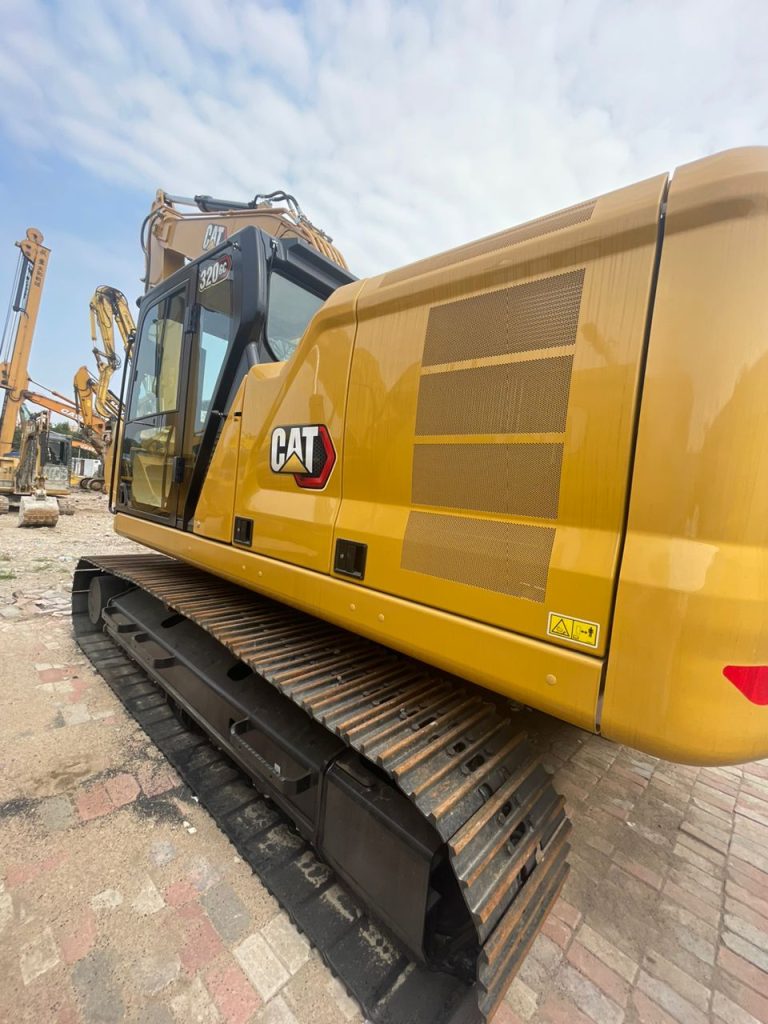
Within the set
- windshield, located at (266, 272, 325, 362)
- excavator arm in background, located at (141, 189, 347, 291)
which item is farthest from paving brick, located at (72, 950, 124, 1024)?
excavator arm in background, located at (141, 189, 347, 291)

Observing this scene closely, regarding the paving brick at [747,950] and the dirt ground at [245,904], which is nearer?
the dirt ground at [245,904]

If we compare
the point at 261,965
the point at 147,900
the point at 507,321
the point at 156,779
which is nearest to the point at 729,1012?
the point at 261,965

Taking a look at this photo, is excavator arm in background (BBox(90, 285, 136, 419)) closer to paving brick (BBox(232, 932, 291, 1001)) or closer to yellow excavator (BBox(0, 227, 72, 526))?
yellow excavator (BBox(0, 227, 72, 526))

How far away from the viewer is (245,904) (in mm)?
1767

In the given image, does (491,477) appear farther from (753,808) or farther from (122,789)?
(753,808)

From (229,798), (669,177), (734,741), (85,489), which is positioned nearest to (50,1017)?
(229,798)

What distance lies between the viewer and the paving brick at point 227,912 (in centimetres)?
165

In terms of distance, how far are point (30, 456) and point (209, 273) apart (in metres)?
15.0

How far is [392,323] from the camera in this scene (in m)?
1.67

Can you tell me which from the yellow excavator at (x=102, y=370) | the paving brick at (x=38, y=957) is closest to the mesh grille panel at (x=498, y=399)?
the paving brick at (x=38, y=957)

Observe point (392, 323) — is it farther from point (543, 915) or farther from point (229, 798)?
point (229, 798)

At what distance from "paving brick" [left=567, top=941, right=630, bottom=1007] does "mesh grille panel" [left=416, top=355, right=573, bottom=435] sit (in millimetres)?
1843

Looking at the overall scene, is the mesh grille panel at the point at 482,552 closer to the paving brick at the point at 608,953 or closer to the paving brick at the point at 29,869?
the paving brick at the point at 608,953

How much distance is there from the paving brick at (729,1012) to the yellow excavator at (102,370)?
1174 cm
